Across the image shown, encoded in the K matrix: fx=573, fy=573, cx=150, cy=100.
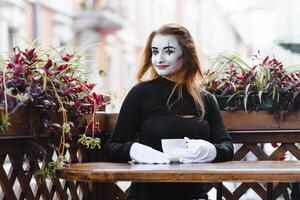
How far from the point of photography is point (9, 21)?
8164 mm

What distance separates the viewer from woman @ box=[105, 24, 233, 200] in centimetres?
220

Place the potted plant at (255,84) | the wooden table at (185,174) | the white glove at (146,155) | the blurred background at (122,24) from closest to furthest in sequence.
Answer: the wooden table at (185,174)
the white glove at (146,155)
the potted plant at (255,84)
the blurred background at (122,24)

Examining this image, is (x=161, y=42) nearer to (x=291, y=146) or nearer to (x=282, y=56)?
(x=291, y=146)

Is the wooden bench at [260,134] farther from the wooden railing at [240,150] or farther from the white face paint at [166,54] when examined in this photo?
the white face paint at [166,54]

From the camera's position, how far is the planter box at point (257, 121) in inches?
100.0

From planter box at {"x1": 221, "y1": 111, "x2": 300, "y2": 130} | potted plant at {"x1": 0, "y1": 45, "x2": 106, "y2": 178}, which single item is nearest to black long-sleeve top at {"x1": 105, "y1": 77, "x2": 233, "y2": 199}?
potted plant at {"x1": 0, "y1": 45, "x2": 106, "y2": 178}

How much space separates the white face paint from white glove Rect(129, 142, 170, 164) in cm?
34

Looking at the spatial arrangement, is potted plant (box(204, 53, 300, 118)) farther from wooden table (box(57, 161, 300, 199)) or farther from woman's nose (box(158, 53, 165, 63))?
wooden table (box(57, 161, 300, 199))

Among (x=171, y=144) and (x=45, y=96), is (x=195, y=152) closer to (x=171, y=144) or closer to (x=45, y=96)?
(x=171, y=144)

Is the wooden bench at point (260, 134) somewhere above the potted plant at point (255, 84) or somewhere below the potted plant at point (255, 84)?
below

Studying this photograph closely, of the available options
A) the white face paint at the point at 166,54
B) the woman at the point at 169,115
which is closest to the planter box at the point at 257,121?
the woman at the point at 169,115

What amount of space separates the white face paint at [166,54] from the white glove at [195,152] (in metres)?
0.32

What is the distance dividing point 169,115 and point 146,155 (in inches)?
8.7

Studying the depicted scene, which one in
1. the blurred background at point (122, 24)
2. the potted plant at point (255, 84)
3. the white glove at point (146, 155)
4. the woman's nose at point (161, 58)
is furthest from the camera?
the blurred background at point (122, 24)
